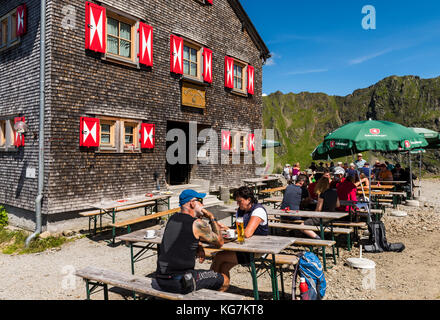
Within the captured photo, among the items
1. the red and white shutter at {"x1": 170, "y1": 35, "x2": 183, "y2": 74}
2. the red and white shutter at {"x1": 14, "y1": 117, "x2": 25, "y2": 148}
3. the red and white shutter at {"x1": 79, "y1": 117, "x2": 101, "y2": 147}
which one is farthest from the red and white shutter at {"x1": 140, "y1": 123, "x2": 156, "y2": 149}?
the red and white shutter at {"x1": 14, "y1": 117, "x2": 25, "y2": 148}

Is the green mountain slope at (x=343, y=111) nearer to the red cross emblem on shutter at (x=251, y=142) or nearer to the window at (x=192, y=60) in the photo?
the red cross emblem on shutter at (x=251, y=142)

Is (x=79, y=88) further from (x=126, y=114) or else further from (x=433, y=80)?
(x=433, y=80)

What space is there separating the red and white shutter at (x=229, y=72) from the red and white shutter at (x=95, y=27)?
625 centimetres

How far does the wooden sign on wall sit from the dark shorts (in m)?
9.25

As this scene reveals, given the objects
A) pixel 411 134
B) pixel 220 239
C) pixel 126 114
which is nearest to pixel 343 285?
pixel 220 239

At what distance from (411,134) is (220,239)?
5.20m

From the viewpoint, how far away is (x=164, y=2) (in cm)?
1165

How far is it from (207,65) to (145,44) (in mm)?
3316

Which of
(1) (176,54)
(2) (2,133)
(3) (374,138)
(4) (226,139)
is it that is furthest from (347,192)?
(2) (2,133)

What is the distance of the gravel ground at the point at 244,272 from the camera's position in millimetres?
4895

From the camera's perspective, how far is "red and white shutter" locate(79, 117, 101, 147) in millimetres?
9002

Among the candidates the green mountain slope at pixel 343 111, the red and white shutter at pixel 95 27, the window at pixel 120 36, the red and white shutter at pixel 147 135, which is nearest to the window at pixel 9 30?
the red and white shutter at pixel 95 27

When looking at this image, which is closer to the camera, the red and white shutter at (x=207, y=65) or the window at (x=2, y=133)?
the window at (x=2, y=133)

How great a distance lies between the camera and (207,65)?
44.0 feet
